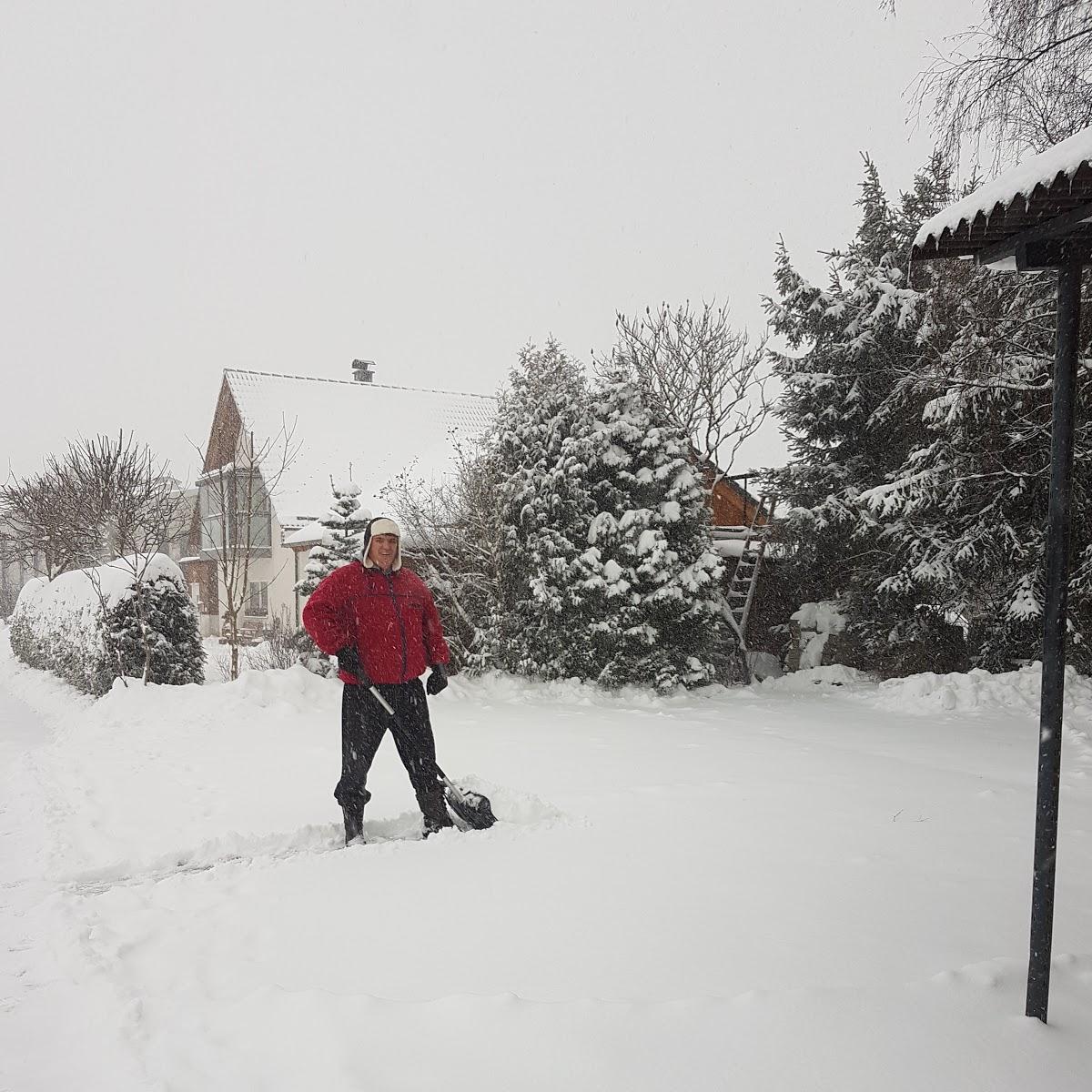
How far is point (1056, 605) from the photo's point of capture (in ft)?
9.01

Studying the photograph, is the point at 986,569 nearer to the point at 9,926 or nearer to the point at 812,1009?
the point at 812,1009

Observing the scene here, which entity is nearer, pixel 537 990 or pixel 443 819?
pixel 537 990

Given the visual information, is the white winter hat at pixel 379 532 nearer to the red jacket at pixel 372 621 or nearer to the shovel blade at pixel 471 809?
the red jacket at pixel 372 621

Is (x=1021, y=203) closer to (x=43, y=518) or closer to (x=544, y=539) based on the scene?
(x=544, y=539)

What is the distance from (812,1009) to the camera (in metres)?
2.58

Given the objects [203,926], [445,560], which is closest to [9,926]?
[203,926]

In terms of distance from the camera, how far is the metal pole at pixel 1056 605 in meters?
2.70

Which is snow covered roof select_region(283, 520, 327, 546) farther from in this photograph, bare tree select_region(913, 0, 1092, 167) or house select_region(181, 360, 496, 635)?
bare tree select_region(913, 0, 1092, 167)

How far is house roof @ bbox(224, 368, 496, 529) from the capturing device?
2009 cm

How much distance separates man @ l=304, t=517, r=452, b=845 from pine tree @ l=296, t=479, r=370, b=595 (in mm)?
7135

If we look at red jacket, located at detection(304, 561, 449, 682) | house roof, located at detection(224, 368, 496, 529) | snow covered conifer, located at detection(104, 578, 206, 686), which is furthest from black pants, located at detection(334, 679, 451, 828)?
house roof, located at detection(224, 368, 496, 529)

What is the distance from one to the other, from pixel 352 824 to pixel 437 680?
94 cm

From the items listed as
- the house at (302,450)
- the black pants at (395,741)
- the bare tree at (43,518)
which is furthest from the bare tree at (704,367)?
the black pants at (395,741)

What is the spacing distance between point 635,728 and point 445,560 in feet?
14.3
